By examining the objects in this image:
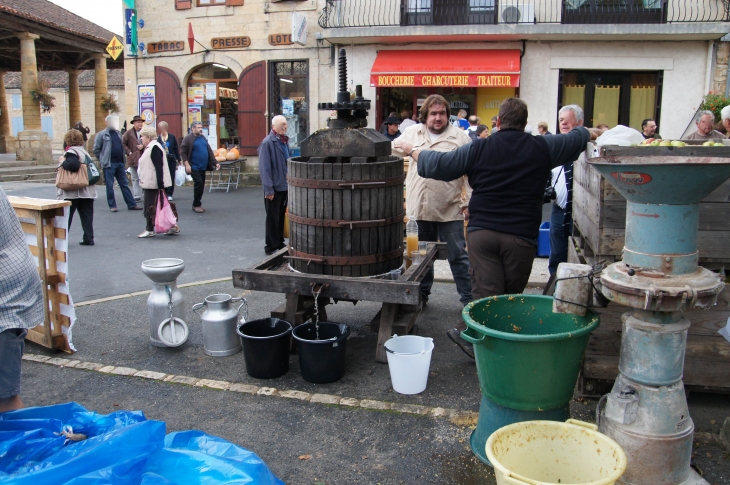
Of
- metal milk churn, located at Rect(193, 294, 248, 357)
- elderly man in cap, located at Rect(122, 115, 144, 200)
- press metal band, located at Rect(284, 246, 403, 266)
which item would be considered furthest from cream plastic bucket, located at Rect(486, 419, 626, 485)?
elderly man in cap, located at Rect(122, 115, 144, 200)

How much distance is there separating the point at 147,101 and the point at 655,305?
17.6 m

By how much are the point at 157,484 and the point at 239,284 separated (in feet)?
7.56

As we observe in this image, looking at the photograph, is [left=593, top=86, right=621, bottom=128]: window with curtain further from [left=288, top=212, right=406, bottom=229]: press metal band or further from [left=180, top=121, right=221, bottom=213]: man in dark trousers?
[left=288, top=212, right=406, bottom=229]: press metal band

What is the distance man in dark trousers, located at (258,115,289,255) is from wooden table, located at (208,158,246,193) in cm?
785

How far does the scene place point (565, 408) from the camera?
3248 millimetres

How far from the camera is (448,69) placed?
14953 mm

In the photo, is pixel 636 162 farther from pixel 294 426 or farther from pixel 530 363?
pixel 294 426

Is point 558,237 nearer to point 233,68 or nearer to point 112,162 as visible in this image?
point 112,162

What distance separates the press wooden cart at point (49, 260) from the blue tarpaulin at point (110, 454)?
7.42 ft

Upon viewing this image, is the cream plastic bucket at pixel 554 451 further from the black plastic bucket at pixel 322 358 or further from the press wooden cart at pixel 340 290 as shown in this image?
the black plastic bucket at pixel 322 358

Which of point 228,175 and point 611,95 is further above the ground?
point 611,95

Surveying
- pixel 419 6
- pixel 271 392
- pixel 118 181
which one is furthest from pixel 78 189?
pixel 419 6

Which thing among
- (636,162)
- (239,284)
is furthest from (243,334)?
(636,162)

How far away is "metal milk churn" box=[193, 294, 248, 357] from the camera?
15.9 ft
